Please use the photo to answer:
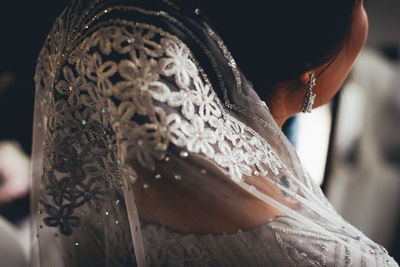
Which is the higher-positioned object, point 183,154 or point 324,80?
point 324,80

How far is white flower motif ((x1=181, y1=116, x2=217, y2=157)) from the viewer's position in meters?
0.38

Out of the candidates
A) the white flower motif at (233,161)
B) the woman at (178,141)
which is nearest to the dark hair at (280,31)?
the woman at (178,141)

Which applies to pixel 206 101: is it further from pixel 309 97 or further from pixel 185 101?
pixel 309 97

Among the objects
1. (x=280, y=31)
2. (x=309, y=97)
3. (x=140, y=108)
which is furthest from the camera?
(x=309, y=97)

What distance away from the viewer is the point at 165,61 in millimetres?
380

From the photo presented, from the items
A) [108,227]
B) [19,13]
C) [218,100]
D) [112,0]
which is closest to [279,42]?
[218,100]

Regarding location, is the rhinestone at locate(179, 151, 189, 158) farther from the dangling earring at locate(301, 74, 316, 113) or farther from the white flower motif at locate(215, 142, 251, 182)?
the dangling earring at locate(301, 74, 316, 113)

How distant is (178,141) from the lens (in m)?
0.37

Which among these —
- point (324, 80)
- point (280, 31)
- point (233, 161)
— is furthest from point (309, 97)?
point (233, 161)

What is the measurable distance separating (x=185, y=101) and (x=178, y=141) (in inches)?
2.2

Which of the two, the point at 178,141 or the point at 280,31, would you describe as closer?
the point at 178,141

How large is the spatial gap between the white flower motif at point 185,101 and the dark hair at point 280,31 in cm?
17

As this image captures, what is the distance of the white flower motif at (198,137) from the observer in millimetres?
381

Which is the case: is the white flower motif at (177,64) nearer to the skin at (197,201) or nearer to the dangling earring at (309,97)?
the skin at (197,201)
